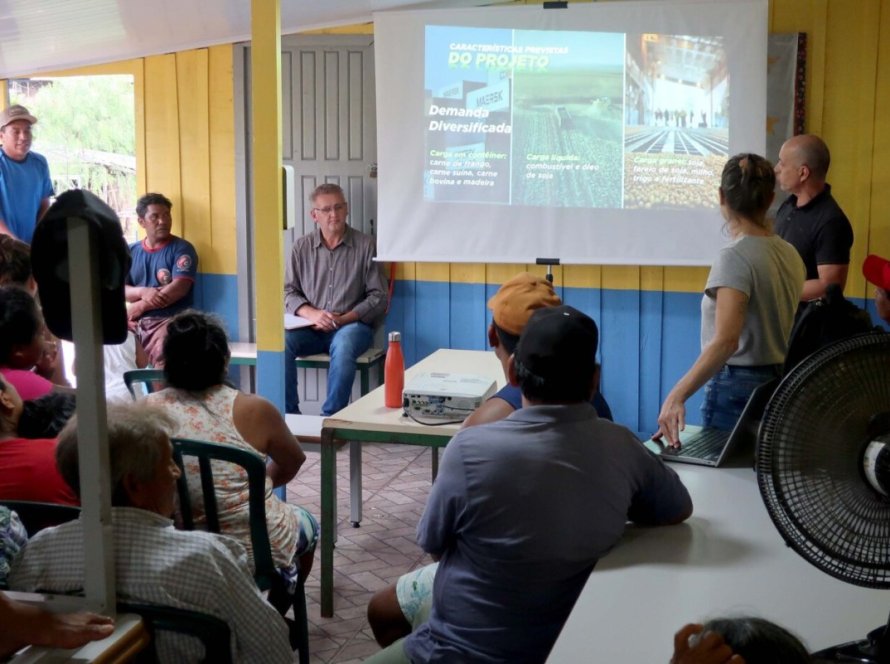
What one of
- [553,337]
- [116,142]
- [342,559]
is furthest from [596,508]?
[116,142]

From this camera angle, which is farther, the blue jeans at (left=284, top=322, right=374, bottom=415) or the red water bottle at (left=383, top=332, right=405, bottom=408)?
the blue jeans at (left=284, top=322, right=374, bottom=415)

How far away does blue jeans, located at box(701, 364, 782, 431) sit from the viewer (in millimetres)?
2543

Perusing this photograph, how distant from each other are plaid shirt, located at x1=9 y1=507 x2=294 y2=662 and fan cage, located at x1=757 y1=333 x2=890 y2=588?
903 mm

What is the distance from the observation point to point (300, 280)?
5.28m

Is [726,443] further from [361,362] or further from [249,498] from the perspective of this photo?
[361,362]

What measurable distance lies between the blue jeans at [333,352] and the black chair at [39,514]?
3008 millimetres

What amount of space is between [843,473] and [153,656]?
3.76ft

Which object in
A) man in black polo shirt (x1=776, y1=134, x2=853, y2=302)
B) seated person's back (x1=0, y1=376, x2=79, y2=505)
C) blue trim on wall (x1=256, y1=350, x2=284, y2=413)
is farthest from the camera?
blue trim on wall (x1=256, y1=350, x2=284, y2=413)

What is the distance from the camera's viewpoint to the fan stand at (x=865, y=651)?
125 centimetres

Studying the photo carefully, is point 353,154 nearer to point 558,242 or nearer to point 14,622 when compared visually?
point 558,242

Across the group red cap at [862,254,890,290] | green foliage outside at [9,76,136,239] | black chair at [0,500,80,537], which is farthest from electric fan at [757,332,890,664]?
green foliage outside at [9,76,136,239]

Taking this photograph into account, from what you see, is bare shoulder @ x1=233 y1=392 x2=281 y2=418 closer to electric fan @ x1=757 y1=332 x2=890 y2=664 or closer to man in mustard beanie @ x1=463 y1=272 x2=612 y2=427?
man in mustard beanie @ x1=463 y1=272 x2=612 y2=427

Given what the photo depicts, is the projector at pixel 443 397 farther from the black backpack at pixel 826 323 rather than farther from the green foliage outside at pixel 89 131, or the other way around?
the green foliage outside at pixel 89 131

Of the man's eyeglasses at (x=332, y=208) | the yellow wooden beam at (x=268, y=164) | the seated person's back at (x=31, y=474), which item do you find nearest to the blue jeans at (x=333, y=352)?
the man's eyeglasses at (x=332, y=208)
